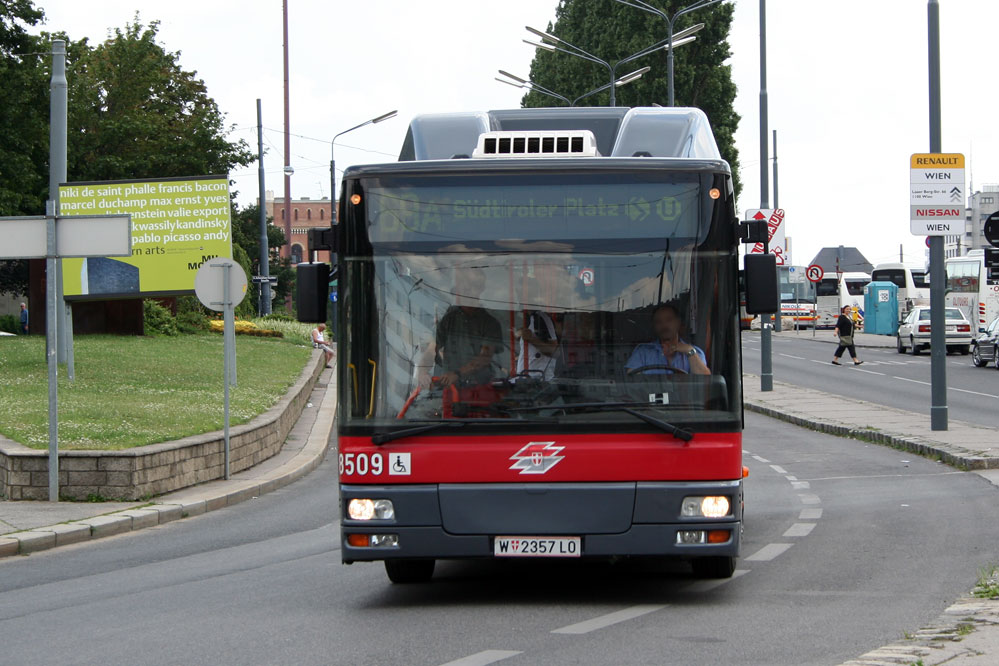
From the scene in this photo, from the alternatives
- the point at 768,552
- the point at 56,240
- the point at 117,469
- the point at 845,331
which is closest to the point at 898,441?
the point at 768,552

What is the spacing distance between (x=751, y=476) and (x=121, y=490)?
6932mm

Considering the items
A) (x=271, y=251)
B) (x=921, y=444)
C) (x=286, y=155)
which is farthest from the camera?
(x=271, y=251)

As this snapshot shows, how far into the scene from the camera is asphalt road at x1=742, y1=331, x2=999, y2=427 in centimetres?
2797

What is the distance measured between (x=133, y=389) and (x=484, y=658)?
16.6 meters

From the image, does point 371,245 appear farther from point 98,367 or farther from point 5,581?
point 98,367

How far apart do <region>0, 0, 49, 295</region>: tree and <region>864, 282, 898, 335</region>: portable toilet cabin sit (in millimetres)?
41005

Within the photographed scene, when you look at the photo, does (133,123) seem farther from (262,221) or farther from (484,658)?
(484,658)

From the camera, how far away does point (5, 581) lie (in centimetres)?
1013

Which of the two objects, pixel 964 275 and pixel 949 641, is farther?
pixel 964 275

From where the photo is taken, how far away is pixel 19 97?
131 ft

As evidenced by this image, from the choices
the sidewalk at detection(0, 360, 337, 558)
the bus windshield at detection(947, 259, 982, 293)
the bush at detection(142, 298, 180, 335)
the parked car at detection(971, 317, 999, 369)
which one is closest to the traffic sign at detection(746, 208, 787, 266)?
the parked car at detection(971, 317, 999, 369)

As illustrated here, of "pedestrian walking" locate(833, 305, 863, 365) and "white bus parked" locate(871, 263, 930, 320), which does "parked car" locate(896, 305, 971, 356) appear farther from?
"white bus parked" locate(871, 263, 930, 320)

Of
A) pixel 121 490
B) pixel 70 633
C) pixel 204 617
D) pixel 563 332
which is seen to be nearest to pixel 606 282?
pixel 563 332

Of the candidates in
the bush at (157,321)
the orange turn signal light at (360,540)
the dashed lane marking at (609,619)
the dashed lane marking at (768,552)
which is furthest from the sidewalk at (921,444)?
the bush at (157,321)
